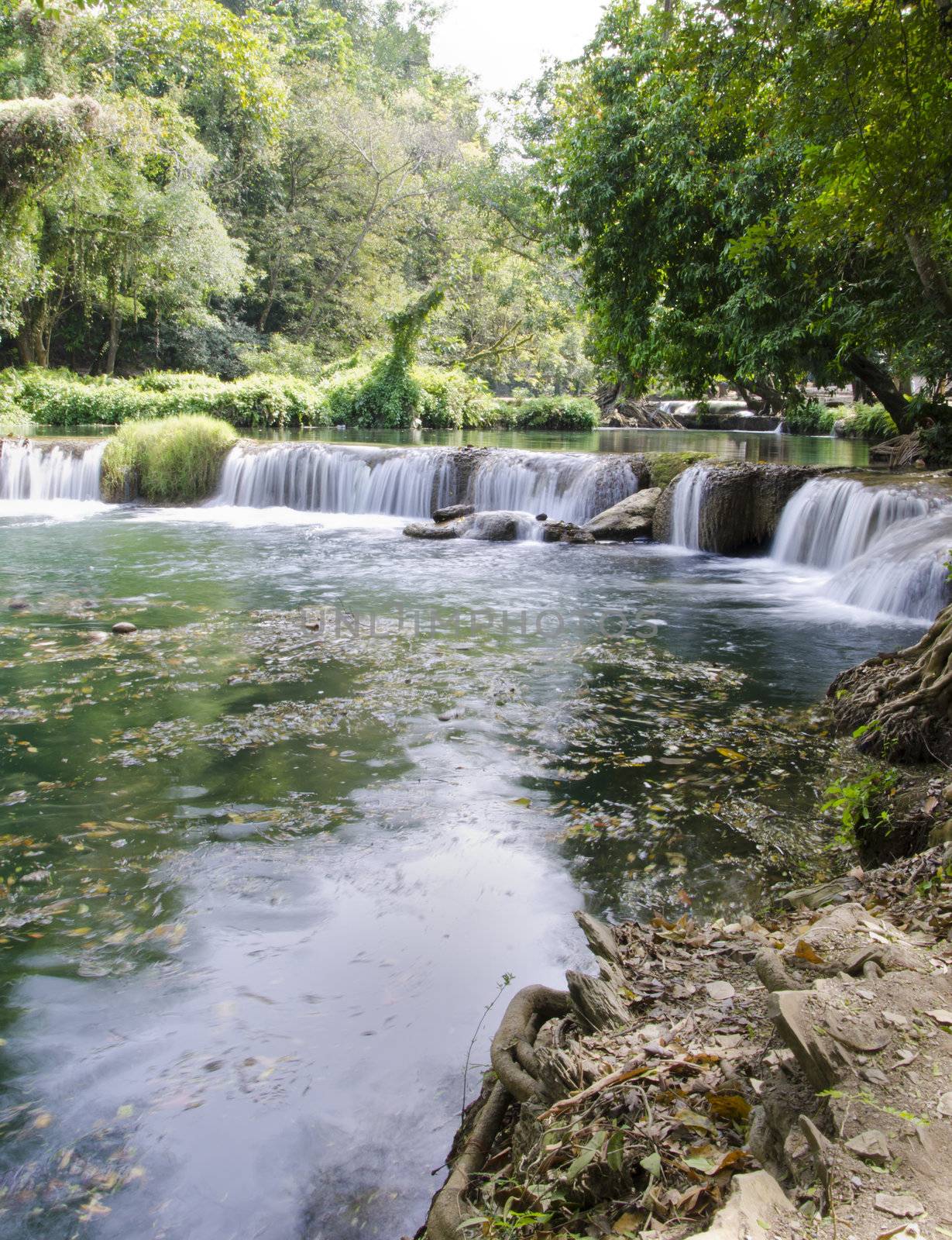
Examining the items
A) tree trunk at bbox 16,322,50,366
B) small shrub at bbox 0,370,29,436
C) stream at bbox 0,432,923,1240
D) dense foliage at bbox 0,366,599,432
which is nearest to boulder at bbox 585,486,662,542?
stream at bbox 0,432,923,1240

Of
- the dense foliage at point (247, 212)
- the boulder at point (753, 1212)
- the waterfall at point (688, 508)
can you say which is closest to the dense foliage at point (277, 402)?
the dense foliage at point (247, 212)

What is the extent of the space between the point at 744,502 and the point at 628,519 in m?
2.15

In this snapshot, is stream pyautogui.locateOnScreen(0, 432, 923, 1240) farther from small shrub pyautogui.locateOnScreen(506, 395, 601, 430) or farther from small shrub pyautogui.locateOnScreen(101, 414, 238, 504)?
small shrub pyautogui.locateOnScreen(506, 395, 601, 430)

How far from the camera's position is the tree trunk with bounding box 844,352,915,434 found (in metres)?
16.1

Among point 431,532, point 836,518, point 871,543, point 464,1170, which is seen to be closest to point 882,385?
point 836,518

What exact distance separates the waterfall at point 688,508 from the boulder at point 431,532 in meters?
3.98

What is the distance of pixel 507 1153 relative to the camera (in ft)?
8.00

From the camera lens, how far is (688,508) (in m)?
15.7

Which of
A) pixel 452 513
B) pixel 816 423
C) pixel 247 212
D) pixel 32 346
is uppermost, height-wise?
pixel 247 212

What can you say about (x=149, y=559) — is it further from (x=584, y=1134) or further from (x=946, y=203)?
(x=584, y=1134)

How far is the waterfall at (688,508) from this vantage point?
1546cm

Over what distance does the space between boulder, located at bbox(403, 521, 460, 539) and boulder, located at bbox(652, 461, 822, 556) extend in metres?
4.49

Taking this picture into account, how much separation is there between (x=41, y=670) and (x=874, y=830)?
6679 millimetres

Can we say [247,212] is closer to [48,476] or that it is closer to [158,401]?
[158,401]
